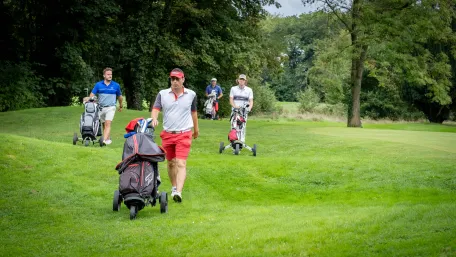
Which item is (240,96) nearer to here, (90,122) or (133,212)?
(90,122)

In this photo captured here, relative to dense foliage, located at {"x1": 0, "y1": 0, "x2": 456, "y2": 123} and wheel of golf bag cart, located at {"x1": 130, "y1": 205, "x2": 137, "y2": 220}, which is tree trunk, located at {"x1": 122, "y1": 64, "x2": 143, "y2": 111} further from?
wheel of golf bag cart, located at {"x1": 130, "y1": 205, "x2": 137, "y2": 220}

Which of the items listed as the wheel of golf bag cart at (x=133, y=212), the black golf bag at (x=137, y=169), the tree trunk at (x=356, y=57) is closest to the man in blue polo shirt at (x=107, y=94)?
the black golf bag at (x=137, y=169)

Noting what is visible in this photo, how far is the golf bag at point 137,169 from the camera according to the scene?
10438 millimetres

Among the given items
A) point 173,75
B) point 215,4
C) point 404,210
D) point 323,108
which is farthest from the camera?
point 323,108

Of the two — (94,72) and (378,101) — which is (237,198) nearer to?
(94,72)

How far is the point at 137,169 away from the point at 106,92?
9839mm

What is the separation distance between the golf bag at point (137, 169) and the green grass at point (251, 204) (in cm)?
44

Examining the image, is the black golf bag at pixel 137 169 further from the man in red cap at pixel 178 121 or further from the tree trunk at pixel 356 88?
the tree trunk at pixel 356 88

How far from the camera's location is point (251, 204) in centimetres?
1329

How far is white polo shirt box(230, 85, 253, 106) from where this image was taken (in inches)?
778

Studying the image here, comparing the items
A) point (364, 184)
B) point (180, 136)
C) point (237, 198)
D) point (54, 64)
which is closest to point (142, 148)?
point (180, 136)

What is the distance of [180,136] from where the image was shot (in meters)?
11.9

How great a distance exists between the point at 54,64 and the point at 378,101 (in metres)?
32.1

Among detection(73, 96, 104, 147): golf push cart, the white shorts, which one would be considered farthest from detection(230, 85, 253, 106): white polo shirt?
detection(73, 96, 104, 147): golf push cart
